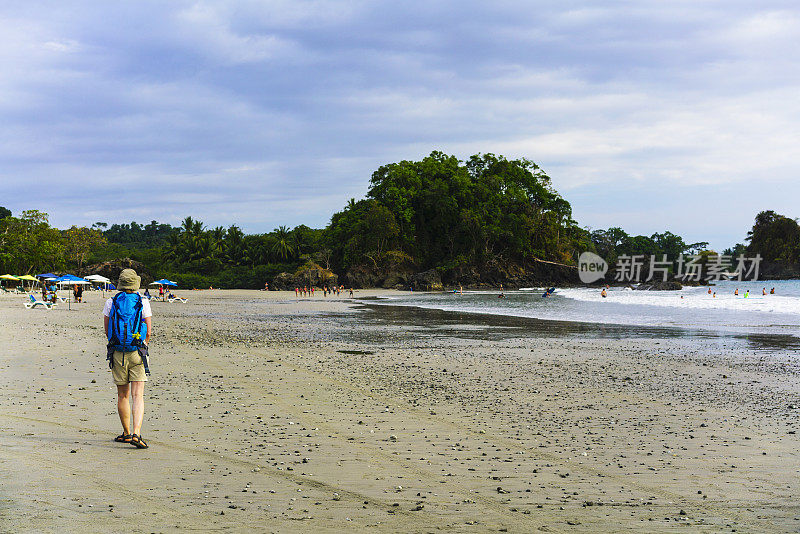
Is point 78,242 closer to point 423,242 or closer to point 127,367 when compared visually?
point 423,242

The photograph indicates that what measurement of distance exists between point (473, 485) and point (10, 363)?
11036 millimetres

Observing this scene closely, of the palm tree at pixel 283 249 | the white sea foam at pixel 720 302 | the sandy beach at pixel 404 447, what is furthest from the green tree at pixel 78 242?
the sandy beach at pixel 404 447

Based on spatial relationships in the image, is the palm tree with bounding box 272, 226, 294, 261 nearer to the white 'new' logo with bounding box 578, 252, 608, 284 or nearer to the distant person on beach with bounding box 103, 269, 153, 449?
the white 'new' logo with bounding box 578, 252, 608, 284

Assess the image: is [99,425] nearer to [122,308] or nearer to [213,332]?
[122,308]

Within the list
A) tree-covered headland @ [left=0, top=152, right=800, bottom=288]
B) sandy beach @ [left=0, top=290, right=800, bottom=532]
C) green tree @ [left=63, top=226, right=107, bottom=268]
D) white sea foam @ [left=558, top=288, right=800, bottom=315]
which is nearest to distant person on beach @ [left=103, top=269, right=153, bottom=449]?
sandy beach @ [left=0, top=290, right=800, bottom=532]

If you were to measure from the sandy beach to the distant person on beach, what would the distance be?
0.28 m

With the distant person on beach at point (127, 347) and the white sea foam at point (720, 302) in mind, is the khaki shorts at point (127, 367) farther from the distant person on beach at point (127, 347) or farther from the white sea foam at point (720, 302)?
the white sea foam at point (720, 302)

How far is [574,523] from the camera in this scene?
15.3ft

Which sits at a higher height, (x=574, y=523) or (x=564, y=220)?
(x=564, y=220)

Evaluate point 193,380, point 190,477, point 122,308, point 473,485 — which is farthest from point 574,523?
point 193,380

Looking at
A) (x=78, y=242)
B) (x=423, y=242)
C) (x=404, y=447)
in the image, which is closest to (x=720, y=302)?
(x=404, y=447)

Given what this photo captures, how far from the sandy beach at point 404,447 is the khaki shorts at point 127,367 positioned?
73cm

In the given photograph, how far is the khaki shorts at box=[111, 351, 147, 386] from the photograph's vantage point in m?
6.59

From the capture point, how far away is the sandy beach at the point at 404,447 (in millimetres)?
4797
